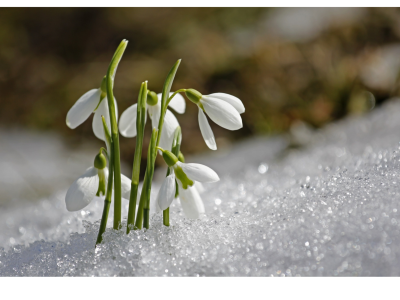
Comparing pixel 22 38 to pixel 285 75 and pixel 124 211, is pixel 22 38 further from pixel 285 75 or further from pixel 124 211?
pixel 124 211

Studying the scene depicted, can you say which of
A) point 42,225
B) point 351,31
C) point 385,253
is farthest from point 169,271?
point 351,31

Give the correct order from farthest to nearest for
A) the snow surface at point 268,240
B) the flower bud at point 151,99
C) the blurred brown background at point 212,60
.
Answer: the blurred brown background at point 212,60 < the flower bud at point 151,99 < the snow surface at point 268,240

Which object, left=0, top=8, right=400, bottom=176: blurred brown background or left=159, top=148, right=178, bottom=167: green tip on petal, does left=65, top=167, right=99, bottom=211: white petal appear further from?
left=0, top=8, right=400, bottom=176: blurred brown background

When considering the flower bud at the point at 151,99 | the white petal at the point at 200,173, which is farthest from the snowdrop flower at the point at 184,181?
the flower bud at the point at 151,99

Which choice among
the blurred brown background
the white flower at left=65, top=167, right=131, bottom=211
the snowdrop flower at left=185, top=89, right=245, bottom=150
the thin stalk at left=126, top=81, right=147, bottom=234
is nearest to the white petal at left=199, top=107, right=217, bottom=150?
the snowdrop flower at left=185, top=89, right=245, bottom=150

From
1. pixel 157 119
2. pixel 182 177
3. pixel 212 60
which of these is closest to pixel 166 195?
pixel 182 177

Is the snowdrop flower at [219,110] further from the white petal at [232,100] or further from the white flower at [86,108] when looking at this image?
the white flower at [86,108]
